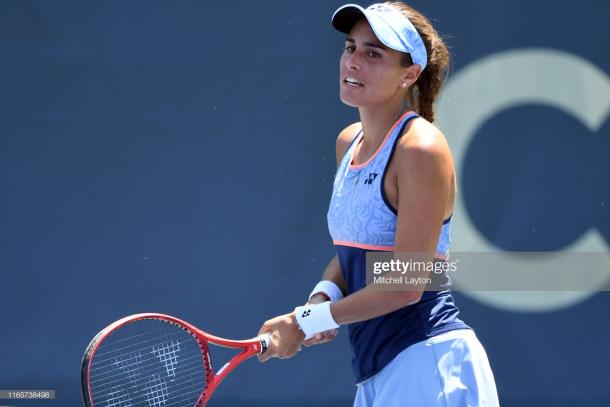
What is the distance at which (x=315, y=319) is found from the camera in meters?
2.29

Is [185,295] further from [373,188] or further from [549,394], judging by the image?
[373,188]

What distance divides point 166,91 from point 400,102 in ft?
5.61

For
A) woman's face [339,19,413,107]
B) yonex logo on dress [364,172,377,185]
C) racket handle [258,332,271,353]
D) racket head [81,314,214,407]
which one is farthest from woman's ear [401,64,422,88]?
racket head [81,314,214,407]

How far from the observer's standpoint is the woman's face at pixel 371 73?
2.31m

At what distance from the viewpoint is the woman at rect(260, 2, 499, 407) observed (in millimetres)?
2131

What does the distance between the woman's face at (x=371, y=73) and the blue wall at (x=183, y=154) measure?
1.54 metres

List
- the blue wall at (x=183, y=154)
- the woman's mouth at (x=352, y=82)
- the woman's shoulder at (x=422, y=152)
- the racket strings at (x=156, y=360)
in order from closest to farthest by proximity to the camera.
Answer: the woman's shoulder at (x=422, y=152)
the woman's mouth at (x=352, y=82)
the racket strings at (x=156, y=360)
the blue wall at (x=183, y=154)

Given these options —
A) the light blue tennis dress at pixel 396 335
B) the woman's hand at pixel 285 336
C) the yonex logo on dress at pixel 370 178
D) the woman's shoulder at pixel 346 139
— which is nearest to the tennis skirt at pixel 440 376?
the light blue tennis dress at pixel 396 335

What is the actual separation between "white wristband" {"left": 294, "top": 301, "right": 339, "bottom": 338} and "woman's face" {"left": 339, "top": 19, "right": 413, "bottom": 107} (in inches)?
18.6

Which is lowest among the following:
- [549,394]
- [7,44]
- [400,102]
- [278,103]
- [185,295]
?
[549,394]

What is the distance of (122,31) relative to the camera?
386 cm

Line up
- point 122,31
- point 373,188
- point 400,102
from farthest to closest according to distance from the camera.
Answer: point 122,31, point 400,102, point 373,188

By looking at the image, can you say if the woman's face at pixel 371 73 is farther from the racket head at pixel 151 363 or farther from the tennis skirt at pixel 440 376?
the racket head at pixel 151 363

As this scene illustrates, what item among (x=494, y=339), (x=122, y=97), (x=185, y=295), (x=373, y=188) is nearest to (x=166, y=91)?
(x=122, y=97)
